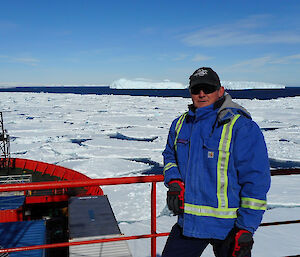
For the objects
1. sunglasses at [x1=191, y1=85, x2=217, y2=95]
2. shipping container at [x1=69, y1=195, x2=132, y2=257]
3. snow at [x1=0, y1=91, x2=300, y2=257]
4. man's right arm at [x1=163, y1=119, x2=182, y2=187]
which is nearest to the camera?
sunglasses at [x1=191, y1=85, x2=217, y2=95]

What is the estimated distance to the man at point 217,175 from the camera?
148 cm

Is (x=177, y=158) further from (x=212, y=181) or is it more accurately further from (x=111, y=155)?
(x=111, y=155)

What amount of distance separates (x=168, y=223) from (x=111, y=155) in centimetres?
890

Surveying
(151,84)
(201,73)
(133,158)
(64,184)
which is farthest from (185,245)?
(151,84)

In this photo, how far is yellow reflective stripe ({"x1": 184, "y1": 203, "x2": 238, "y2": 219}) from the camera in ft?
5.18

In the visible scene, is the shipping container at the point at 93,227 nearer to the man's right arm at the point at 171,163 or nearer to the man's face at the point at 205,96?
the man's right arm at the point at 171,163

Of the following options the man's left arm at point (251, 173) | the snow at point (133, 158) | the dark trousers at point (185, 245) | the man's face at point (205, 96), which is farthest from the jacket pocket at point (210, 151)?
the snow at point (133, 158)

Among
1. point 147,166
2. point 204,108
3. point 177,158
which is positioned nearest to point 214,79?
point 204,108

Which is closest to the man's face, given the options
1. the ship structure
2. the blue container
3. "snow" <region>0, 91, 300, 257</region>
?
the ship structure

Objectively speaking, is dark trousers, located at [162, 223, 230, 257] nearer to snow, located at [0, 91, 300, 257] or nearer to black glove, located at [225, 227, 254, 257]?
black glove, located at [225, 227, 254, 257]

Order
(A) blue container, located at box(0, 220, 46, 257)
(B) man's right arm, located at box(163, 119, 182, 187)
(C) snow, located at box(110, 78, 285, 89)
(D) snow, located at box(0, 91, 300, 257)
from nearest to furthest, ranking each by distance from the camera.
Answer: (B) man's right arm, located at box(163, 119, 182, 187) → (A) blue container, located at box(0, 220, 46, 257) → (D) snow, located at box(0, 91, 300, 257) → (C) snow, located at box(110, 78, 285, 89)

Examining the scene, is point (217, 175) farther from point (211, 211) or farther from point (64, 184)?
point (64, 184)

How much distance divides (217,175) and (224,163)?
8 centimetres

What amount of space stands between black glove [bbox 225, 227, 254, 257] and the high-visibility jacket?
0.03m
